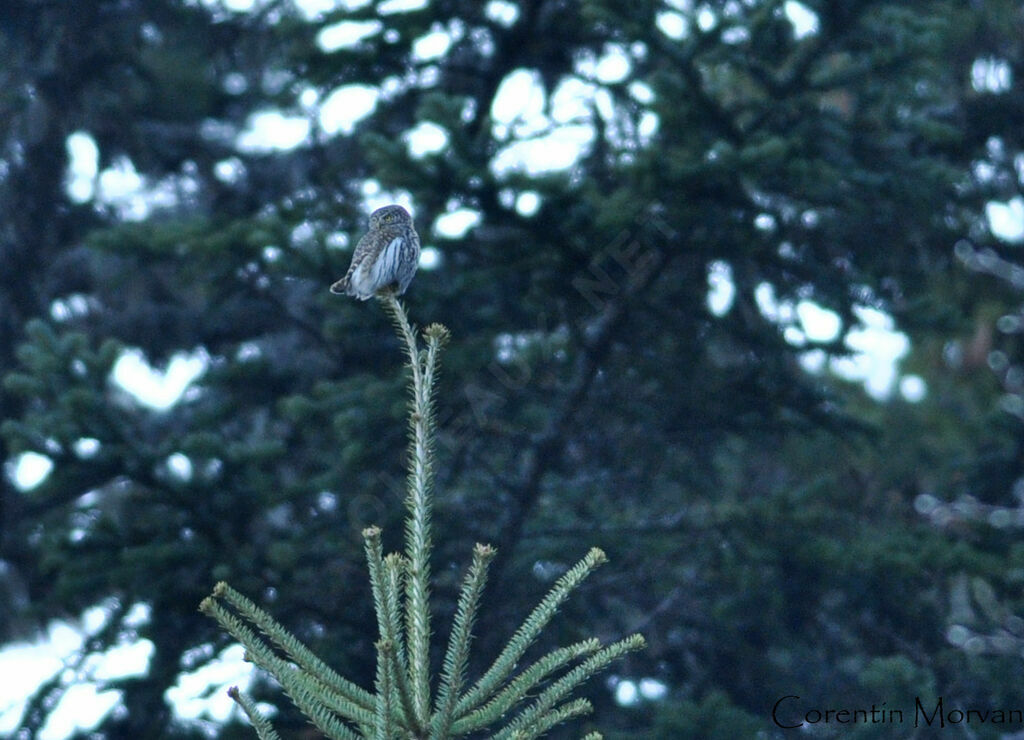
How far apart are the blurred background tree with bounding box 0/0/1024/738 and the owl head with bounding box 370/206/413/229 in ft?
3.66

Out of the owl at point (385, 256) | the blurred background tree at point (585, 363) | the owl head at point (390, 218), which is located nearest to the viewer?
the owl at point (385, 256)

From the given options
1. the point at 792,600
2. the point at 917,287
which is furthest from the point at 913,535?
the point at 917,287

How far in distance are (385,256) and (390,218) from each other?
0.25 m

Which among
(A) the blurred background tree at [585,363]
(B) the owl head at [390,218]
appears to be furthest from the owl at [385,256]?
(A) the blurred background tree at [585,363]

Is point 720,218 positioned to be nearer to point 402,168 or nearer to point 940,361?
point 402,168

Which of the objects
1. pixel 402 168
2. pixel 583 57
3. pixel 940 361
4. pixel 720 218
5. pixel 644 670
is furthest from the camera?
pixel 940 361

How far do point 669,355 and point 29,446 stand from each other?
3.07 m

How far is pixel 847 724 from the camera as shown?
6363 mm

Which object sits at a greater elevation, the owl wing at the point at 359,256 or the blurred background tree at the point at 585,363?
the blurred background tree at the point at 585,363

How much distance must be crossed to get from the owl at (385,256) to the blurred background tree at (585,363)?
1160 mm

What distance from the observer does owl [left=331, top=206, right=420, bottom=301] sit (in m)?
4.35

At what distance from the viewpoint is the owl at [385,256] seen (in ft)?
14.3

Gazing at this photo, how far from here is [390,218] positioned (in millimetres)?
4535

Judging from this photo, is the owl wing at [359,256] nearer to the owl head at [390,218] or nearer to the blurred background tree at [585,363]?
the owl head at [390,218]
